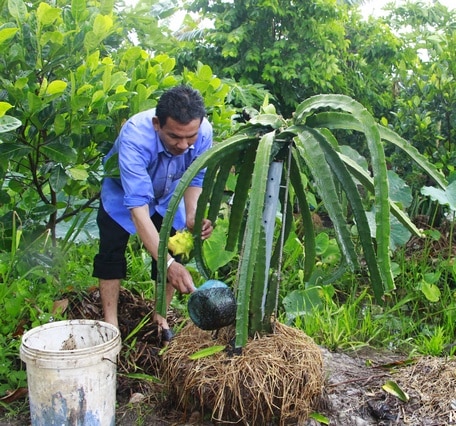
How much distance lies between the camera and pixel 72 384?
2.33 m

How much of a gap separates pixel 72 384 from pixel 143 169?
1.00 m

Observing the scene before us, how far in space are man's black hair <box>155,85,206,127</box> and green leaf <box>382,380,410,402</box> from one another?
149 centimetres

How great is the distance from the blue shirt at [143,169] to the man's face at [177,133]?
0.07m

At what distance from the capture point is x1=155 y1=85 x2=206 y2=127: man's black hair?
2621 mm

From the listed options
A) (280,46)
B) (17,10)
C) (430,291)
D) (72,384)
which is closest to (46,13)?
(17,10)

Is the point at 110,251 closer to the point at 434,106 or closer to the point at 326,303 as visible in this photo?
the point at 326,303

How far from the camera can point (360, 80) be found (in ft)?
21.7

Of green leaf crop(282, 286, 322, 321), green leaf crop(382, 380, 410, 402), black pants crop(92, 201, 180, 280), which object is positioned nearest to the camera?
green leaf crop(382, 380, 410, 402)

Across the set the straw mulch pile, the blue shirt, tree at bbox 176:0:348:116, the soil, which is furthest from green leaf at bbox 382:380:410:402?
tree at bbox 176:0:348:116

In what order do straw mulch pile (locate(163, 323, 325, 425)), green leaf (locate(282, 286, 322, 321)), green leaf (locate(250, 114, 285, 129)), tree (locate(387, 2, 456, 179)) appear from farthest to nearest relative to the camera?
1. tree (locate(387, 2, 456, 179))
2. green leaf (locate(282, 286, 322, 321))
3. green leaf (locate(250, 114, 285, 129))
4. straw mulch pile (locate(163, 323, 325, 425))

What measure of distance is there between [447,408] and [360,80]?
467 cm

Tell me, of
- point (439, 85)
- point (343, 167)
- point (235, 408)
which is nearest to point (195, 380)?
point (235, 408)

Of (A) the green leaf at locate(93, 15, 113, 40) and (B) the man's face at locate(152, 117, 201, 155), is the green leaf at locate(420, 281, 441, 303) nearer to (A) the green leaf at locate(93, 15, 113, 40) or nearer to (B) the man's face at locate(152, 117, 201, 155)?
(B) the man's face at locate(152, 117, 201, 155)

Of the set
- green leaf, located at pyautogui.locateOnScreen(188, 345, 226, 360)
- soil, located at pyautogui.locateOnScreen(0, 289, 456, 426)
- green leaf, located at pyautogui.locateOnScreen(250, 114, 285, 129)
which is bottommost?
soil, located at pyautogui.locateOnScreen(0, 289, 456, 426)
